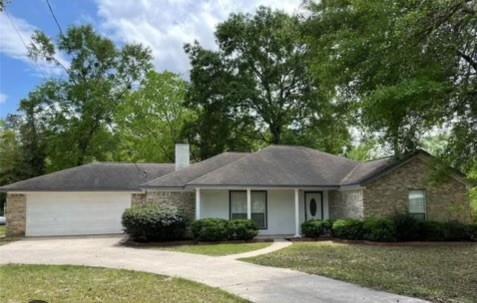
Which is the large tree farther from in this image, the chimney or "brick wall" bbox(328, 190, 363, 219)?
"brick wall" bbox(328, 190, 363, 219)

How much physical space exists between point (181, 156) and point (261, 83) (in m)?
13.1

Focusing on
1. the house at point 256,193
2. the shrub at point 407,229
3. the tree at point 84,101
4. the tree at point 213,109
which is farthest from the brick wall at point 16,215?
the shrub at point 407,229

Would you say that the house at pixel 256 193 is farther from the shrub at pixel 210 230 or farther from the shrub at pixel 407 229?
the shrub at pixel 407 229

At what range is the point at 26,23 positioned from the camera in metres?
8.51

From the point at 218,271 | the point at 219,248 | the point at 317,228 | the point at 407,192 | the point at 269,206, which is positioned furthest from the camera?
the point at 269,206

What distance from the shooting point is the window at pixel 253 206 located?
21.2 metres

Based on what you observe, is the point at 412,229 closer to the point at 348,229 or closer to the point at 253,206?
the point at 348,229

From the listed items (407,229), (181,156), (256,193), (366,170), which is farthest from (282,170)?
(407,229)

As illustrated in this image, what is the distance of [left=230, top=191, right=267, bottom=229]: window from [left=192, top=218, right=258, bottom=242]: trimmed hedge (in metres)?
2.24

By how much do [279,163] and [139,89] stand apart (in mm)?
20924

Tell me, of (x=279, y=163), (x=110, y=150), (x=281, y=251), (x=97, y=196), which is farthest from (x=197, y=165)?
(x=110, y=150)

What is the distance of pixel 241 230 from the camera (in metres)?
18.6

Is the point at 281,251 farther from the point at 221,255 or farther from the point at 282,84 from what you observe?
the point at 282,84

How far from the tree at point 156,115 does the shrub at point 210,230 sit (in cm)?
2047
